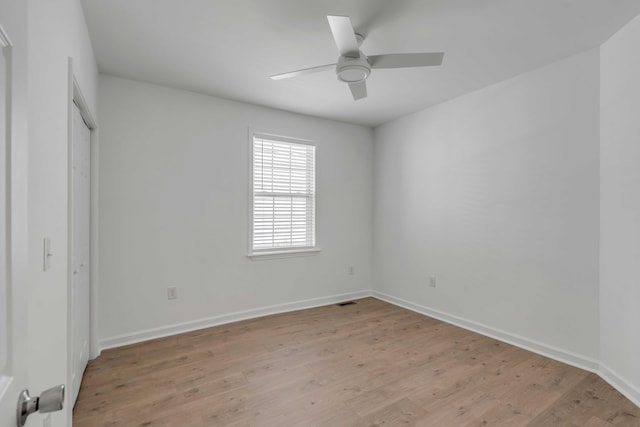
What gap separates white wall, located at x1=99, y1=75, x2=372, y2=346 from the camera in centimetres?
292

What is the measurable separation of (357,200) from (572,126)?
2.59m

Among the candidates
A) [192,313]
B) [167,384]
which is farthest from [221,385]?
[192,313]

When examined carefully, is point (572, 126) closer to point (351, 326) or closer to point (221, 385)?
point (351, 326)

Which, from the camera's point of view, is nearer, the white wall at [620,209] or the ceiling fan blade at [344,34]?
the ceiling fan blade at [344,34]

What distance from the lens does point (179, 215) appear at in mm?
3232

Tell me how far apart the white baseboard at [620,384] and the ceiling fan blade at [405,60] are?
2.58 metres

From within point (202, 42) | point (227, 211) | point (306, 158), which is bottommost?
point (227, 211)

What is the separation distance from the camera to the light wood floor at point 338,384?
191 centimetres

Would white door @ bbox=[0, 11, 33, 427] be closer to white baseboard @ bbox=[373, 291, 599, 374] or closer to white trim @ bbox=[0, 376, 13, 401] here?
white trim @ bbox=[0, 376, 13, 401]

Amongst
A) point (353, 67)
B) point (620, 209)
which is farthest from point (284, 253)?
point (620, 209)

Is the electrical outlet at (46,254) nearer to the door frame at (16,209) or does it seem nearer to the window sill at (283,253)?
the door frame at (16,209)

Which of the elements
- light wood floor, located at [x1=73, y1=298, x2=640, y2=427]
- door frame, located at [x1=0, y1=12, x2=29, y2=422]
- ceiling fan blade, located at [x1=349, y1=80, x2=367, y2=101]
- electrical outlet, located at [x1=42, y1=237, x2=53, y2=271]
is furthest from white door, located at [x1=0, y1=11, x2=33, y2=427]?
ceiling fan blade, located at [x1=349, y1=80, x2=367, y2=101]

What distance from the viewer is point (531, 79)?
282 cm

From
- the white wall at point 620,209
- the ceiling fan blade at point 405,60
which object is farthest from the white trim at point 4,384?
the white wall at point 620,209
